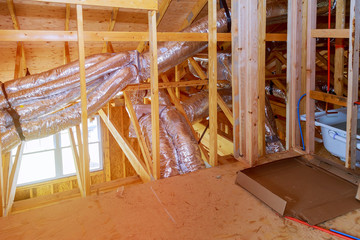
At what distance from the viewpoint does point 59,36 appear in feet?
6.61

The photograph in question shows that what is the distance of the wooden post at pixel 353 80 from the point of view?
2.02 m

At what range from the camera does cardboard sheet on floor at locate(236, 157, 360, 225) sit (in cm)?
178

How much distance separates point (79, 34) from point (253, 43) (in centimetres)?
135

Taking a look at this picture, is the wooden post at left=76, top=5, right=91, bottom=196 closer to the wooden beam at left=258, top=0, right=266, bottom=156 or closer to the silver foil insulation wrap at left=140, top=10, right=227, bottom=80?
the silver foil insulation wrap at left=140, top=10, right=227, bottom=80

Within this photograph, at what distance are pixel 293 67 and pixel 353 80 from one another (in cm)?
59

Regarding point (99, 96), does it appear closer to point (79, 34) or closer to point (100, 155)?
point (79, 34)

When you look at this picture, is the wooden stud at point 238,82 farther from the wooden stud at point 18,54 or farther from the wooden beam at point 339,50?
the wooden stud at point 18,54

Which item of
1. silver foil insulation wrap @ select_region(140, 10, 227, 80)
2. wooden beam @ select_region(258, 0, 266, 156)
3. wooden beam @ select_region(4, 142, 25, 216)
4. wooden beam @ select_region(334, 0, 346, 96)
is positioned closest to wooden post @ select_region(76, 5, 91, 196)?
wooden beam @ select_region(4, 142, 25, 216)

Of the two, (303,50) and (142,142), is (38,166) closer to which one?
(142,142)

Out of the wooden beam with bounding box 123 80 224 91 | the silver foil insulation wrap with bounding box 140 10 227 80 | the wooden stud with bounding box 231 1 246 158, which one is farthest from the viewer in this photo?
Result: the wooden beam with bounding box 123 80 224 91

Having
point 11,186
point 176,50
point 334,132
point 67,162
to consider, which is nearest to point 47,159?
point 67,162

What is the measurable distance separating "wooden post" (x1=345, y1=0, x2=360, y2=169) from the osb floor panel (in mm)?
571

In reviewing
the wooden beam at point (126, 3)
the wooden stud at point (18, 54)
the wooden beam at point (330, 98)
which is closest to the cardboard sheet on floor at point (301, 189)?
the wooden beam at point (330, 98)

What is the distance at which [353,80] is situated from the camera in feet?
6.83
